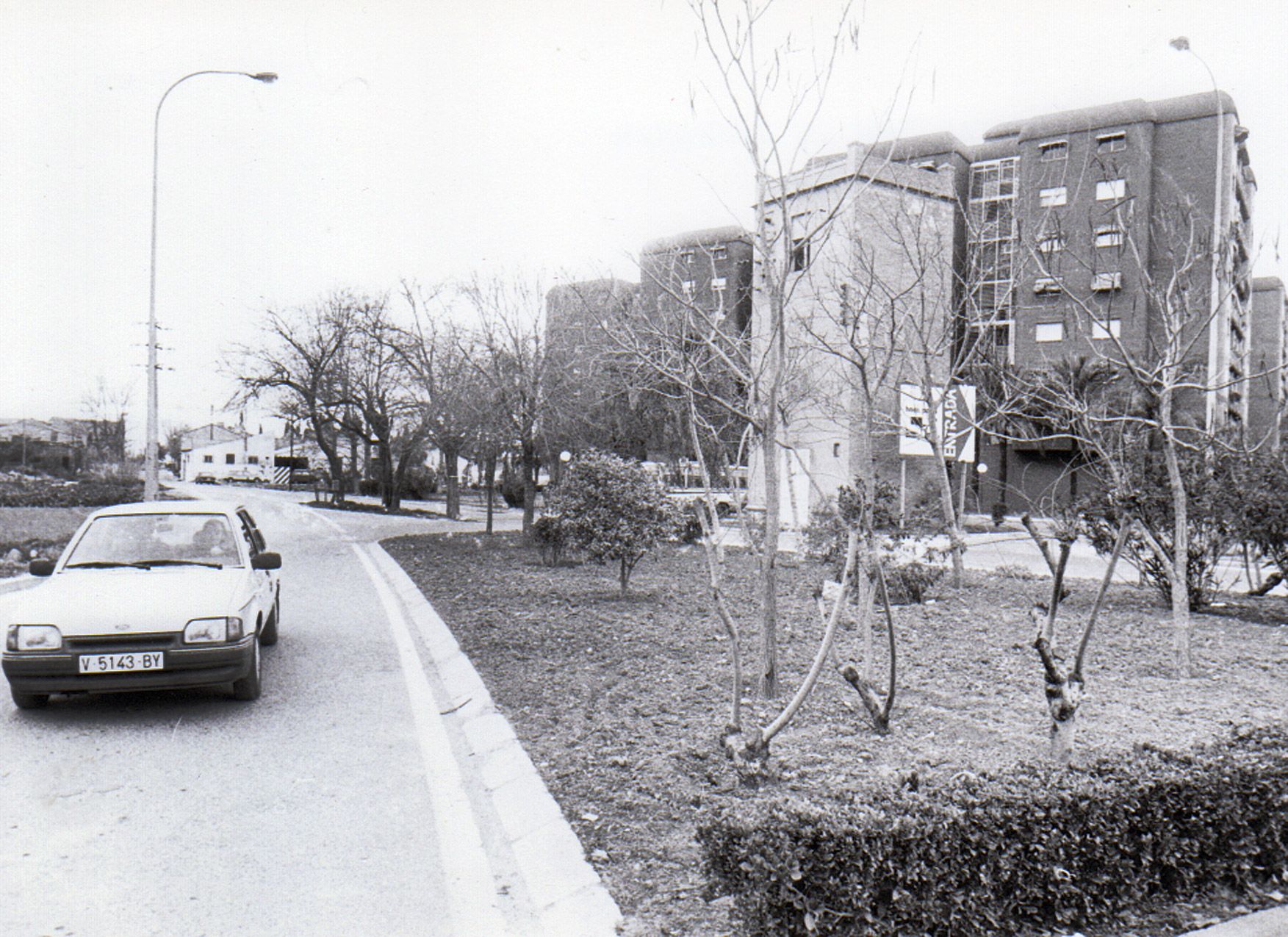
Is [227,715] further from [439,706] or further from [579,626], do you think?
[579,626]

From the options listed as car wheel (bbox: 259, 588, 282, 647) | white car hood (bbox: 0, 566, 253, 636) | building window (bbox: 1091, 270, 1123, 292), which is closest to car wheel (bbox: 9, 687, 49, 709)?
white car hood (bbox: 0, 566, 253, 636)

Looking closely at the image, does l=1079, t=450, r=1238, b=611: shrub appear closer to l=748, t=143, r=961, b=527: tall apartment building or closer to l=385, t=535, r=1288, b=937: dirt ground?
l=385, t=535, r=1288, b=937: dirt ground

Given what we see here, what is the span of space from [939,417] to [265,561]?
34.7 ft

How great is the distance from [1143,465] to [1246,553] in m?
1.71

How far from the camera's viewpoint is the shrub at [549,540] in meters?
14.7

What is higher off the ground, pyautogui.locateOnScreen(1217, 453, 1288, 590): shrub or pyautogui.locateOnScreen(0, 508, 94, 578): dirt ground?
pyautogui.locateOnScreen(1217, 453, 1288, 590): shrub

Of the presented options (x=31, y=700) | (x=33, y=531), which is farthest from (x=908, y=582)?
(x=33, y=531)

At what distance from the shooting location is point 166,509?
7.56 meters

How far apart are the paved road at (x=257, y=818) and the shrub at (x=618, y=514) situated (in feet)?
15.8

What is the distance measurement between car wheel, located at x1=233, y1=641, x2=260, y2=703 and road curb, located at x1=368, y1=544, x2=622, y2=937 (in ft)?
4.44

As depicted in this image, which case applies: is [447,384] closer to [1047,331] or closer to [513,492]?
[513,492]

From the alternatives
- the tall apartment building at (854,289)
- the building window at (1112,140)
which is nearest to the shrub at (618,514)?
the tall apartment building at (854,289)

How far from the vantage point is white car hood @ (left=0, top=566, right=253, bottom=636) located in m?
5.75

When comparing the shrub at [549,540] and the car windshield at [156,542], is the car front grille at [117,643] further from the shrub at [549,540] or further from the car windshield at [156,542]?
the shrub at [549,540]
